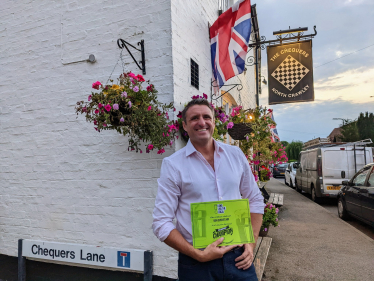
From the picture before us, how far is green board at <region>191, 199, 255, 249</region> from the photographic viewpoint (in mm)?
1714

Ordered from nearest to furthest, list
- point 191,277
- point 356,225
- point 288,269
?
point 191,277
point 288,269
point 356,225

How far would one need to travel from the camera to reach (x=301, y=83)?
606 centimetres

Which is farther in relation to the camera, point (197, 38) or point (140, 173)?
point (197, 38)

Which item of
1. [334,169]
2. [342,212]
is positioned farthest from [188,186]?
[334,169]

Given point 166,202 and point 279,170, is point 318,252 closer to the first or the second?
point 166,202

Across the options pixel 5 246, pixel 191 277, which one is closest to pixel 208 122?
pixel 191 277

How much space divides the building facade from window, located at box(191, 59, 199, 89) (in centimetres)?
8

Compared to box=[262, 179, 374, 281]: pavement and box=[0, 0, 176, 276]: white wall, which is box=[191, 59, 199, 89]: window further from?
box=[262, 179, 374, 281]: pavement

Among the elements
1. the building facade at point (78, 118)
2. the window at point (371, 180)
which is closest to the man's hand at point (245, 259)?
the building facade at point (78, 118)

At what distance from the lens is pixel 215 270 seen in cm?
175

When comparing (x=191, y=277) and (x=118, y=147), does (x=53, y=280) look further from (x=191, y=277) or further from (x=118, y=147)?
(x=191, y=277)

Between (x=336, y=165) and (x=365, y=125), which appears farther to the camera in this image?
(x=365, y=125)

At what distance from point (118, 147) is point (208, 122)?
6.93ft

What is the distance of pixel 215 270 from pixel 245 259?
21 cm
